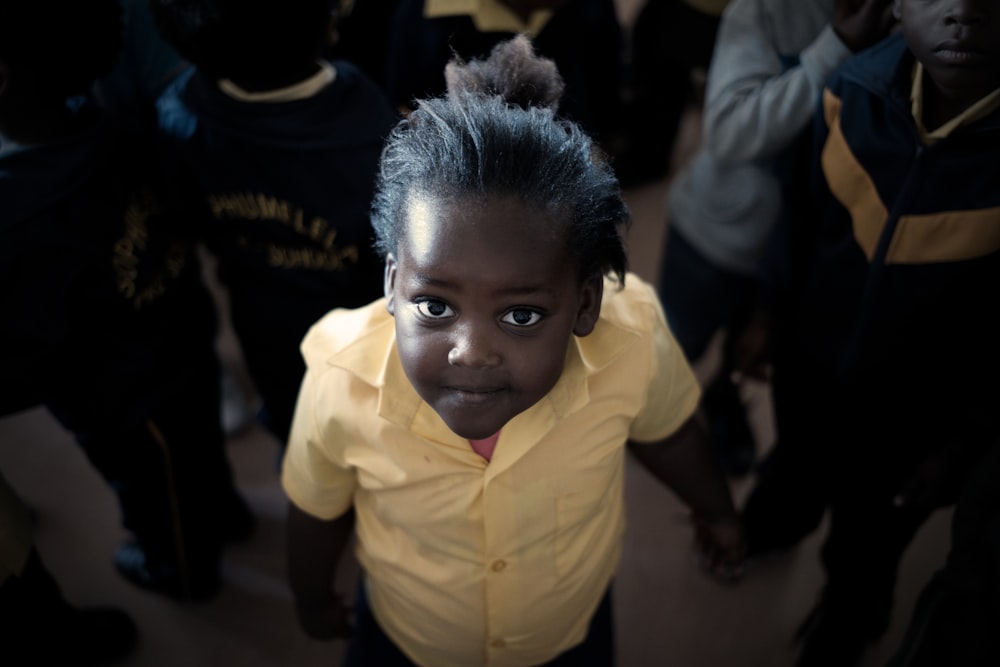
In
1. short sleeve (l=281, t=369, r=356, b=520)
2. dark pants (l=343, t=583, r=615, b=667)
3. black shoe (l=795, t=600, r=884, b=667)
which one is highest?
short sleeve (l=281, t=369, r=356, b=520)

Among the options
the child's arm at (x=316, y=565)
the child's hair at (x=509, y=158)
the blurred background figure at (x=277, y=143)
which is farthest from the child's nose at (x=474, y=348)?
the blurred background figure at (x=277, y=143)

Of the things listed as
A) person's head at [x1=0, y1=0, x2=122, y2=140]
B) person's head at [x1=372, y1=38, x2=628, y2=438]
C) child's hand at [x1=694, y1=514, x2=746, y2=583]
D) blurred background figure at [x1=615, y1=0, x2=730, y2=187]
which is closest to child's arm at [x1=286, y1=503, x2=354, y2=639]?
person's head at [x1=372, y1=38, x2=628, y2=438]

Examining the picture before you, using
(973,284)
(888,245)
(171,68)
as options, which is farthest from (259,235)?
(973,284)

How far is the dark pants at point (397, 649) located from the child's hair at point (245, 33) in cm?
76

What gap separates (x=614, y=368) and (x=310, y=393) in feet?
1.09

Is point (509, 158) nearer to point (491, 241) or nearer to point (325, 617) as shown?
point (491, 241)

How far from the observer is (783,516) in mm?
1444

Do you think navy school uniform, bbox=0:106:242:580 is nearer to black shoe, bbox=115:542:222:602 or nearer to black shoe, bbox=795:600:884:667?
black shoe, bbox=115:542:222:602

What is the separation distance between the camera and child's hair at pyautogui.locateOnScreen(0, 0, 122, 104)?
100 centimetres

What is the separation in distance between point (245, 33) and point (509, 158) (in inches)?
22.1

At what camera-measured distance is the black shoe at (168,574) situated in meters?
1.49

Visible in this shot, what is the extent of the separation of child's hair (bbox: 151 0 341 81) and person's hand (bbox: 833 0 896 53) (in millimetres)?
708

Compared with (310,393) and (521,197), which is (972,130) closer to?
(521,197)

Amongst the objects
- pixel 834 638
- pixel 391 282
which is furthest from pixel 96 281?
pixel 834 638
